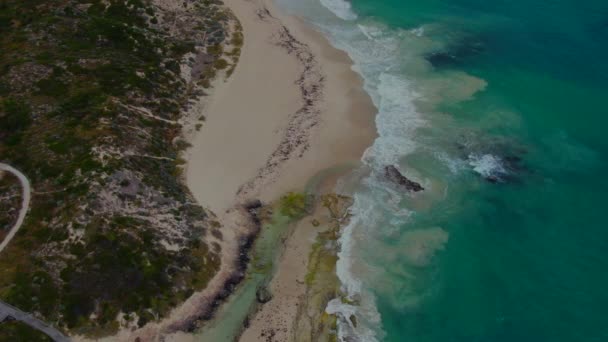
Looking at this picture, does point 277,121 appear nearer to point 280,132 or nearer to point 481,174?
point 280,132

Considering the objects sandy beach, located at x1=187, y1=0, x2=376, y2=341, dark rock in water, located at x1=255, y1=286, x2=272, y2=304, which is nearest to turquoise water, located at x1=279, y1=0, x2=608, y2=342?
sandy beach, located at x1=187, y1=0, x2=376, y2=341

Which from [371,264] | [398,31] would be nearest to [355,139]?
[371,264]

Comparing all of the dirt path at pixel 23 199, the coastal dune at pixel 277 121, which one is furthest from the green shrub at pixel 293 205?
the dirt path at pixel 23 199

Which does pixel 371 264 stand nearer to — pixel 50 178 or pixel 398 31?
pixel 50 178

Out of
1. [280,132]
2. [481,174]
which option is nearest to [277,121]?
[280,132]

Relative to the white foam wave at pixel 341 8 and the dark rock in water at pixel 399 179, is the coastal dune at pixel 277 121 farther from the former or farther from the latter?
the white foam wave at pixel 341 8

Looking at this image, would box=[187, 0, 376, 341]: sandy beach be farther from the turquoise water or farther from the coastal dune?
the turquoise water
